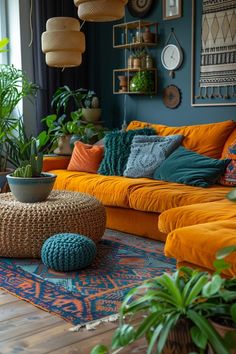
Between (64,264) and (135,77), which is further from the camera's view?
(135,77)

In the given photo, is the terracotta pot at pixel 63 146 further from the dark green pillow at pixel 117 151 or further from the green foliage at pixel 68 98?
the dark green pillow at pixel 117 151

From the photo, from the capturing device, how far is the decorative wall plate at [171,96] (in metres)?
4.87

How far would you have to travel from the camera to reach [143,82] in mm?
4992

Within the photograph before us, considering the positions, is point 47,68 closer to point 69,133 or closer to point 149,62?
point 69,133

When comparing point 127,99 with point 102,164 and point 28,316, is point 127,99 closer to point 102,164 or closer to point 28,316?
point 102,164

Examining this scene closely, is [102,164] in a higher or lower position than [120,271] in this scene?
higher

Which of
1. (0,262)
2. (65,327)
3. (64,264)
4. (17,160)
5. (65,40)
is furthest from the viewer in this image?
(17,160)

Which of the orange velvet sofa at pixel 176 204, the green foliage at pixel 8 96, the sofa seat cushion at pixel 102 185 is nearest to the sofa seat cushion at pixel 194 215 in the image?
the orange velvet sofa at pixel 176 204

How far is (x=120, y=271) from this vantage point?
9.75 ft

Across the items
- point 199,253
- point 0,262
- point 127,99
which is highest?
point 127,99

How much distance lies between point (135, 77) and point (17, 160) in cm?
157

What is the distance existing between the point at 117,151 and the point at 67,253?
1.77 m

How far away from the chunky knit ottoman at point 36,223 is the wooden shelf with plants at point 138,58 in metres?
2.10

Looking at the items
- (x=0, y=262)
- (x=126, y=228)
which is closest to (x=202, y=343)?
(x=0, y=262)
